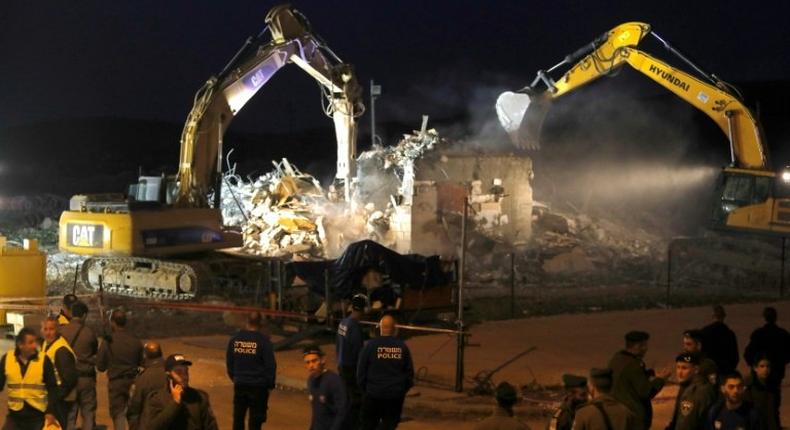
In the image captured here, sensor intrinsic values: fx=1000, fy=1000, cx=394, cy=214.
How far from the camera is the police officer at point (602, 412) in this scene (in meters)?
6.15

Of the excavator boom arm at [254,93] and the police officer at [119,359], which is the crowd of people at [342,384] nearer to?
the police officer at [119,359]

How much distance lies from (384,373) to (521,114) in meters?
23.4

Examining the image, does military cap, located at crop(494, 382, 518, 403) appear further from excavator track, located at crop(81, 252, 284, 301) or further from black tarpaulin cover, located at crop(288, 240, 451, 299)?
excavator track, located at crop(81, 252, 284, 301)

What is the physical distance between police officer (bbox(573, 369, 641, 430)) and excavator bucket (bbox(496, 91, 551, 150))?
25.2 m

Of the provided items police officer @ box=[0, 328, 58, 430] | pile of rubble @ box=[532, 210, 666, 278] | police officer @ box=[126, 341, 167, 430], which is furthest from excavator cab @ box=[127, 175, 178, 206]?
police officer @ box=[126, 341, 167, 430]

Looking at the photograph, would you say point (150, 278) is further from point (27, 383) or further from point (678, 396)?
point (678, 396)

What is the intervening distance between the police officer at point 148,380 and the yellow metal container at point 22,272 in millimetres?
10546

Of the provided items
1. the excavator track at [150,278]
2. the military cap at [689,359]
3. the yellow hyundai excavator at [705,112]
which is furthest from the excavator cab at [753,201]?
the military cap at [689,359]

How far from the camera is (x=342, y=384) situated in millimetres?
7852

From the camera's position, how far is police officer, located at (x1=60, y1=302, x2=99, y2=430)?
925 centimetres

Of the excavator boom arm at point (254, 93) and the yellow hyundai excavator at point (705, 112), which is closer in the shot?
the excavator boom arm at point (254, 93)

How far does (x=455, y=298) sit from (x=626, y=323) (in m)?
3.35

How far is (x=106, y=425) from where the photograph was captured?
10.9 m

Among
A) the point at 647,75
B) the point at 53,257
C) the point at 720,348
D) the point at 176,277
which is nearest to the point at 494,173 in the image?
the point at 647,75
